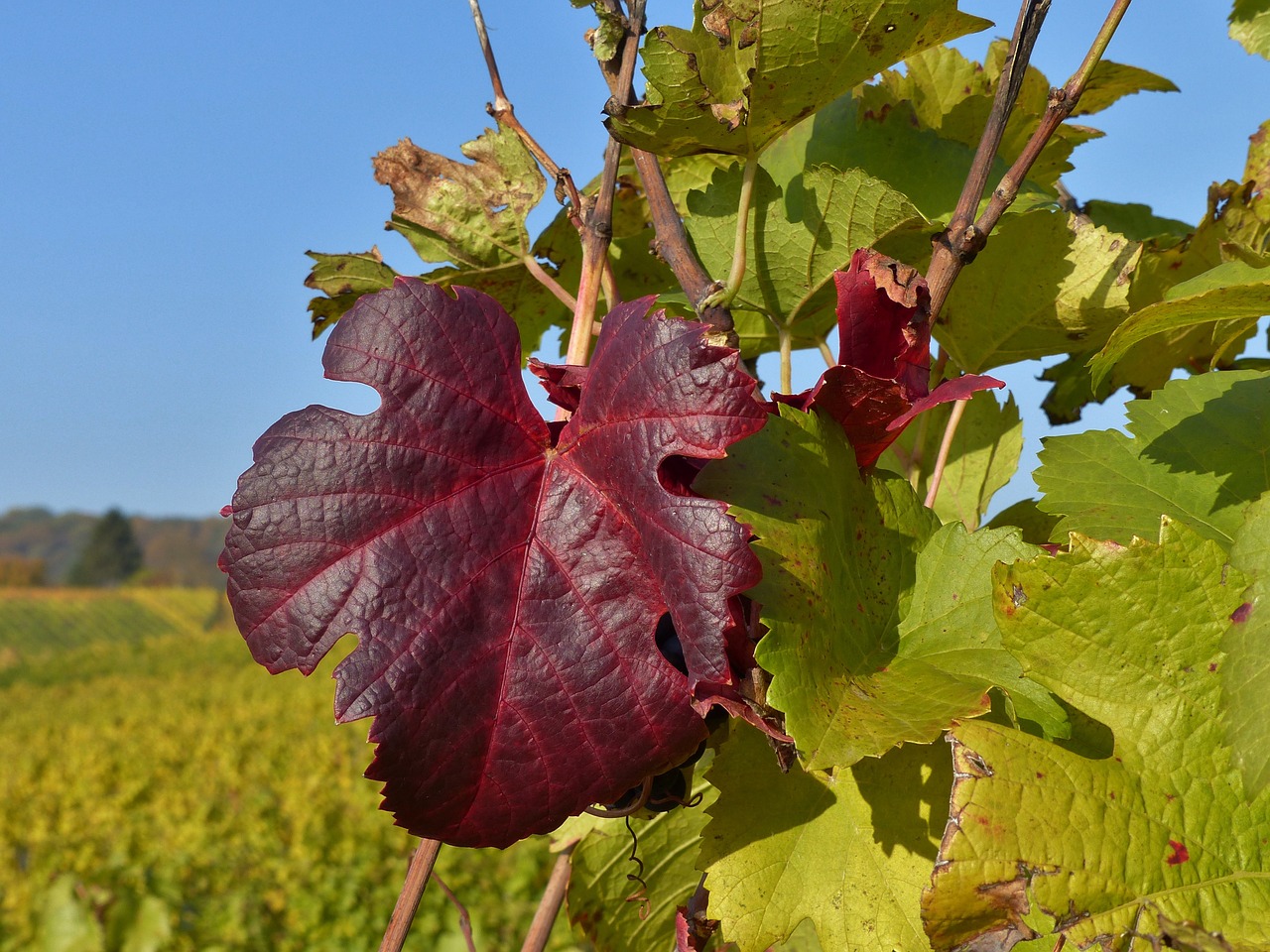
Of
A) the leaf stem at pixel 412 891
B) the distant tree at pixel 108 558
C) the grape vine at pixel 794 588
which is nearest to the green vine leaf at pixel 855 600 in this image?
the grape vine at pixel 794 588

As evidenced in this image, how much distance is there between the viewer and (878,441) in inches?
19.6

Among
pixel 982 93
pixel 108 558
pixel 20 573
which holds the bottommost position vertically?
pixel 982 93

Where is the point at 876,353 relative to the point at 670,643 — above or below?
above

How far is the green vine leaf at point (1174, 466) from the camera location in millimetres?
552

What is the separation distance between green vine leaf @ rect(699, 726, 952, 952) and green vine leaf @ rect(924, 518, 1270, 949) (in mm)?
92

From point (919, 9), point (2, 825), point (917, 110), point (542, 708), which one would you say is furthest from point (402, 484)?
point (2, 825)

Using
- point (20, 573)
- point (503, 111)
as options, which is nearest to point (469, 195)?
point (503, 111)

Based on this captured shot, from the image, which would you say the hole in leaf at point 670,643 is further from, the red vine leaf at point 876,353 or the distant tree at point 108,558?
the distant tree at point 108,558

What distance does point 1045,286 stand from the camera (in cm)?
63

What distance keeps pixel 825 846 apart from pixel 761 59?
416 mm

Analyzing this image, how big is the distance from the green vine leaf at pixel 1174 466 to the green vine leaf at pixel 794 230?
0.18 metres

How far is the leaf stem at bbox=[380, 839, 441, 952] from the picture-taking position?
1.76 feet

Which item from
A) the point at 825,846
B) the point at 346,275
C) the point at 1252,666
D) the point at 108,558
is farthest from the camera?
the point at 108,558

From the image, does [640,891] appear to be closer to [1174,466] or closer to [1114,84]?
[1174,466]
